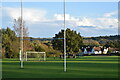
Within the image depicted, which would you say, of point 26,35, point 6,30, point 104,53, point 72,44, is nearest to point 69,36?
point 72,44

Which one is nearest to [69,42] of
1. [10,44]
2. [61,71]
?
[10,44]

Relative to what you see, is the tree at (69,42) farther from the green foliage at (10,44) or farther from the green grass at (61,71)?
the green grass at (61,71)

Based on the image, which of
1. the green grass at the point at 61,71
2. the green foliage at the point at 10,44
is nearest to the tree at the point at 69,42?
the green foliage at the point at 10,44

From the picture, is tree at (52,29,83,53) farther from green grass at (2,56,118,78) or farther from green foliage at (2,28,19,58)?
green grass at (2,56,118,78)

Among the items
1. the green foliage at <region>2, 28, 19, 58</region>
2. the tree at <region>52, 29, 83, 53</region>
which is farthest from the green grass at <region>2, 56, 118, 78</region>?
the tree at <region>52, 29, 83, 53</region>

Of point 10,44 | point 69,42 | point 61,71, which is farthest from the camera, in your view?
point 69,42

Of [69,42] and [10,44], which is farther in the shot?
[69,42]

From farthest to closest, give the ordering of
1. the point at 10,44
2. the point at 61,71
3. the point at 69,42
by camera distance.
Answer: the point at 69,42
the point at 10,44
the point at 61,71

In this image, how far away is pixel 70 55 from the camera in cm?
3250

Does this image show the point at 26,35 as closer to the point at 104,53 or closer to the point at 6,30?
the point at 6,30

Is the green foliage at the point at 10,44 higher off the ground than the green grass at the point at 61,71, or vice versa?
the green foliage at the point at 10,44

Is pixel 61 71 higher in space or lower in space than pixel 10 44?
lower

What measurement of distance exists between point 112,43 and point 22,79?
33957 mm

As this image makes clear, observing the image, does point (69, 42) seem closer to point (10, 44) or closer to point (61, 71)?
point (10, 44)
